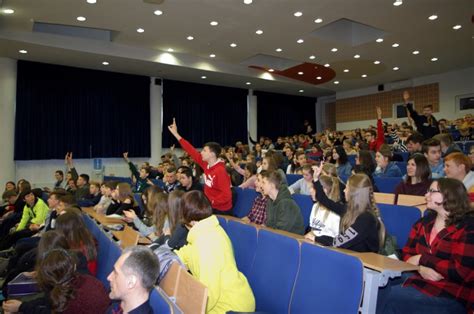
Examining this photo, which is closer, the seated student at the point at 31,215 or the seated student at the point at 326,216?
the seated student at the point at 326,216

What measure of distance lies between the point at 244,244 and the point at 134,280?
1.21 m

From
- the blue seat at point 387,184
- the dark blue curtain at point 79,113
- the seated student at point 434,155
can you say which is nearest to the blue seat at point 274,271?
the blue seat at point 387,184

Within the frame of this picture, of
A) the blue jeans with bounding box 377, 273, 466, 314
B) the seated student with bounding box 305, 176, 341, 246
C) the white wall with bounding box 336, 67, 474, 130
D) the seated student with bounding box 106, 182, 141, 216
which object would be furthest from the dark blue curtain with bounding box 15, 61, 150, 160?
the blue jeans with bounding box 377, 273, 466, 314

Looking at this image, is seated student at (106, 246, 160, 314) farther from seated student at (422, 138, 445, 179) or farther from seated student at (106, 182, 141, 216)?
seated student at (422, 138, 445, 179)

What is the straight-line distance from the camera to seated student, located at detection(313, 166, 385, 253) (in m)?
2.51

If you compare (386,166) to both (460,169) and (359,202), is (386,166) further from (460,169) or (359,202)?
(359,202)

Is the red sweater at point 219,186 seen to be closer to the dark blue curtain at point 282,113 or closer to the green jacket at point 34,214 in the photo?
the green jacket at point 34,214

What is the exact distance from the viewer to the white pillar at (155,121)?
1255cm

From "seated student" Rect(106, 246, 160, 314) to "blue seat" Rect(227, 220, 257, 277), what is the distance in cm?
101

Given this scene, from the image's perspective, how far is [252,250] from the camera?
2.65 metres

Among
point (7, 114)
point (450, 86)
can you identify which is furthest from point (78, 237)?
point (450, 86)

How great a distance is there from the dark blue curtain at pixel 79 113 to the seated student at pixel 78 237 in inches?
339

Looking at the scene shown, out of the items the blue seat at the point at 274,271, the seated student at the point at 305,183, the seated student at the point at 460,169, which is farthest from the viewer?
the seated student at the point at 305,183

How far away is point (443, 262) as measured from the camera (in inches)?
84.8
